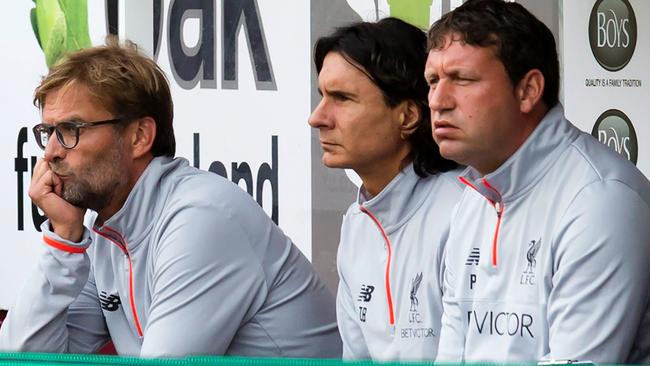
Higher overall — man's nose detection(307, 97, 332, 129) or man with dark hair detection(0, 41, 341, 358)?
man's nose detection(307, 97, 332, 129)

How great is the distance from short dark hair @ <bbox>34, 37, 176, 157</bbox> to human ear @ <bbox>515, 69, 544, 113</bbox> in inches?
40.8

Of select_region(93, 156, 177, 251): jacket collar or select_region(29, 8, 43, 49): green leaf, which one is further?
select_region(29, 8, 43, 49): green leaf

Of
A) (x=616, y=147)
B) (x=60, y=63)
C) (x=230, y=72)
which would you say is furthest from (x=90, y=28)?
(x=616, y=147)

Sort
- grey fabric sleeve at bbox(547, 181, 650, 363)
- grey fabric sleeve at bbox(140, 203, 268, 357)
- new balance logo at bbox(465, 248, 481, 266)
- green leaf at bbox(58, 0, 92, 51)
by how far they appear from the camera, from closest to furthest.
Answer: grey fabric sleeve at bbox(547, 181, 650, 363) < new balance logo at bbox(465, 248, 481, 266) < grey fabric sleeve at bbox(140, 203, 268, 357) < green leaf at bbox(58, 0, 92, 51)

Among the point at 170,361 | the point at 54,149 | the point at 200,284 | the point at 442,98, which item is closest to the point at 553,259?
the point at 442,98

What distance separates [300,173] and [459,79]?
1.16 m

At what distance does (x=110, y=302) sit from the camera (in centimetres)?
315

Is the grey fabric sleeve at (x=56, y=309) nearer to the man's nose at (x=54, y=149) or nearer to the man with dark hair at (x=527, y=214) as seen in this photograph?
the man's nose at (x=54, y=149)

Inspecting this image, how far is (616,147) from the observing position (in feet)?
10.6

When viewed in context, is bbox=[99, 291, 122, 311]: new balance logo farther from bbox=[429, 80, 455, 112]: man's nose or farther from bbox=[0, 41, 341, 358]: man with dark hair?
bbox=[429, 80, 455, 112]: man's nose

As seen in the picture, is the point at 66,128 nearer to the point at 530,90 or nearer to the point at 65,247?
the point at 65,247

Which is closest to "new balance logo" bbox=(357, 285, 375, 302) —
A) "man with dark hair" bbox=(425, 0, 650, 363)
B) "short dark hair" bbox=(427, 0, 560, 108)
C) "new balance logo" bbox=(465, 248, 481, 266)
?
"man with dark hair" bbox=(425, 0, 650, 363)

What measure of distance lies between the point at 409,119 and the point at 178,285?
63 cm

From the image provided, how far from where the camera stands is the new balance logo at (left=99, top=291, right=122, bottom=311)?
10.3 ft
